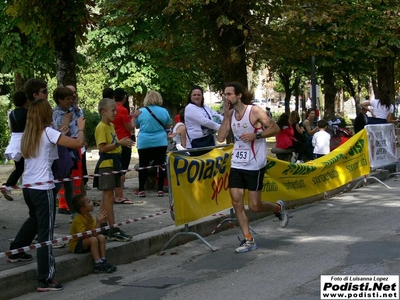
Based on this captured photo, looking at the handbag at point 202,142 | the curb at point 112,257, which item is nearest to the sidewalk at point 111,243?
the curb at point 112,257

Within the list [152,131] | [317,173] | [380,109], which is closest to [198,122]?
[152,131]

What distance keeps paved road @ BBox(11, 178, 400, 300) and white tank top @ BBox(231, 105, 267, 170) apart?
1.05 meters

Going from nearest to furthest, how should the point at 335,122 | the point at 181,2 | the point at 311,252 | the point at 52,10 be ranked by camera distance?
1. the point at 311,252
2. the point at 52,10
3. the point at 181,2
4. the point at 335,122

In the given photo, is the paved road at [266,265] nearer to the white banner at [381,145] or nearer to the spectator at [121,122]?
the spectator at [121,122]

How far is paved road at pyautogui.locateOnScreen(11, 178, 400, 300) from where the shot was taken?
7156mm

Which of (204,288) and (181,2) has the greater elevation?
(181,2)

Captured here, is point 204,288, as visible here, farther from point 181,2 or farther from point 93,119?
point 93,119

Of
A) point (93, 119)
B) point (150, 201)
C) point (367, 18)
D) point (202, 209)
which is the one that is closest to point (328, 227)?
point (202, 209)

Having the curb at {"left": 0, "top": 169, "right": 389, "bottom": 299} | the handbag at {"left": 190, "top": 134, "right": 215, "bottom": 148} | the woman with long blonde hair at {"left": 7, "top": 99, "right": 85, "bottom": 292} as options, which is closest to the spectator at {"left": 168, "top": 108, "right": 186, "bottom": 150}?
the handbag at {"left": 190, "top": 134, "right": 215, "bottom": 148}

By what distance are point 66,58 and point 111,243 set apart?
4.80m

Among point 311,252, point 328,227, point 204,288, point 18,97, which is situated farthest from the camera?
point 328,227

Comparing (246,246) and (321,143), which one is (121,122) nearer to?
(246,246)

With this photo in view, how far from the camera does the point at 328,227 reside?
34.7 ft

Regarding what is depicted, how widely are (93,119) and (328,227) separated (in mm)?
25806
